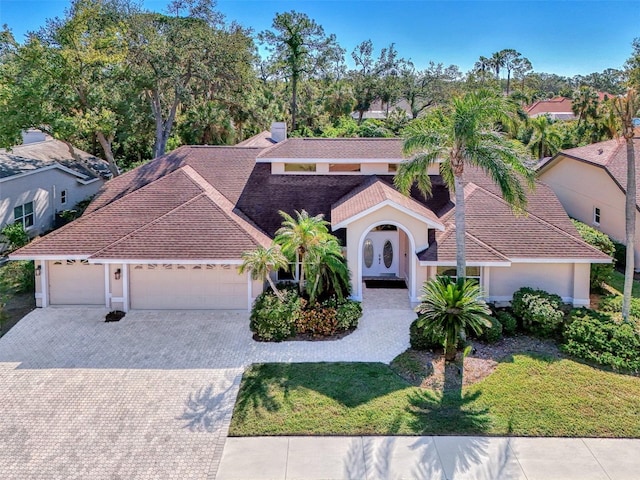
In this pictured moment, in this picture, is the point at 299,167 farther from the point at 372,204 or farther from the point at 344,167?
the point at 372,204

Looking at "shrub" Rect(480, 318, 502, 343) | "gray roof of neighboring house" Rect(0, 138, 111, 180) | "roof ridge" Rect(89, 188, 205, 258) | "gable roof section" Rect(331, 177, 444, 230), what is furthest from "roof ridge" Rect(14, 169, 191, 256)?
"shrub" Rect(480, 318, 502, 343)

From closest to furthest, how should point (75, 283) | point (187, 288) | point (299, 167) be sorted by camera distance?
point (187, 288)
point (75, 283)
point (299, 167)

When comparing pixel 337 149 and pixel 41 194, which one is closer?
pixel 337 149

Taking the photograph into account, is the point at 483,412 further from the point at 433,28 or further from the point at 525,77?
the point at 525,77

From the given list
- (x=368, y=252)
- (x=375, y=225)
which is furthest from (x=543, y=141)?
(x=375, y=225)

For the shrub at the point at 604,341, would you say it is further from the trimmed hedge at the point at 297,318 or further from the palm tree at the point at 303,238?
the palm tree at the point at 303,238

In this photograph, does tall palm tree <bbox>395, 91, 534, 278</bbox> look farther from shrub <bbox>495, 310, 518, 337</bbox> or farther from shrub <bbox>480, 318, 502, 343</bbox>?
shrub <bbox>495, 310, 518, 337</bbox>

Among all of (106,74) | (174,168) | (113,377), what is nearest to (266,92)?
(106,74)
